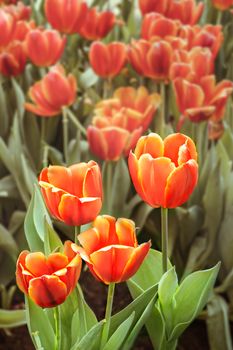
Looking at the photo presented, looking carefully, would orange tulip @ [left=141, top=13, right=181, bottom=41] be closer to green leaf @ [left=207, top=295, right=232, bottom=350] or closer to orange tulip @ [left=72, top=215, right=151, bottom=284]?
green leaf @ [left=207, top=295, right=232, bottom=350]

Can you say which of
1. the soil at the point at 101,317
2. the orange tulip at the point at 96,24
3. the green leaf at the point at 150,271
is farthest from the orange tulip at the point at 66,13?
the green leaf at the point at 150,271

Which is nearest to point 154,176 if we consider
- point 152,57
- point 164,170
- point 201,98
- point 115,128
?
point 164,170

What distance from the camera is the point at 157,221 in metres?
1.10

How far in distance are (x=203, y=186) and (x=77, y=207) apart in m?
0.56

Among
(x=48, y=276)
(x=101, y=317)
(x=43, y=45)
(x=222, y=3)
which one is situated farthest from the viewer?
(x=222, y=3)

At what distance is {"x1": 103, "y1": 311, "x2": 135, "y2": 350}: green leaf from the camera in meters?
0.59

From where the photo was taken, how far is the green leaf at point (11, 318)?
39.2 inches

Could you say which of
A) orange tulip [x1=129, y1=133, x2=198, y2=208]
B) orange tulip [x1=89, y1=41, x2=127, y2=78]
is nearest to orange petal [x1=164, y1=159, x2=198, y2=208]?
orange tulip [x1=129, y1=133, x2=198, y2=208]

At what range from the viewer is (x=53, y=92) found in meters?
1.11

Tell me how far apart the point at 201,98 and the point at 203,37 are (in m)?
0.20

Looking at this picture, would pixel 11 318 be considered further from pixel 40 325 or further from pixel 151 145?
pixel 151 145

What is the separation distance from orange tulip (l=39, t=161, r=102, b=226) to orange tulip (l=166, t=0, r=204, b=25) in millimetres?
852

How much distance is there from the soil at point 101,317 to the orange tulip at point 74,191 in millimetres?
506

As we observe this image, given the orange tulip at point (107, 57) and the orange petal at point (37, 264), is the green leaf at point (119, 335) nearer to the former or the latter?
the orange petal at point (37, 264)
